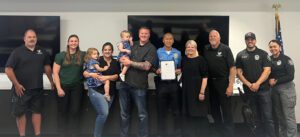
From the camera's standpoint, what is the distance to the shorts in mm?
3744

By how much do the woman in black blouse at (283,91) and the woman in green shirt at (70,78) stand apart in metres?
2.77

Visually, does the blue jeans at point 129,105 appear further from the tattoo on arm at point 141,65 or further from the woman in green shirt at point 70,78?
the woman in green shirt at point 70,78

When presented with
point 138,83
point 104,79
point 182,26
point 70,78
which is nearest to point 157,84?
point 138,83

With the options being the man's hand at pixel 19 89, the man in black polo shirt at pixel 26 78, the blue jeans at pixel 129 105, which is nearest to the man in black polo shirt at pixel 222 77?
the blue jeans at pixel 129 105

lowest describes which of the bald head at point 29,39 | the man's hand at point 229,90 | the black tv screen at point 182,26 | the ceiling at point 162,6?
the man's hand at point 229,90

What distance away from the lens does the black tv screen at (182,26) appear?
16.2 feet

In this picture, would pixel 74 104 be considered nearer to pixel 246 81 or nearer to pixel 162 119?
pixel 162 119

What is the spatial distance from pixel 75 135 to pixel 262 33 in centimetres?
370

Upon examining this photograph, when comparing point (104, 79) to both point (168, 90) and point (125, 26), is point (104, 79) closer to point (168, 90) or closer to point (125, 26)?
point (168, 90)

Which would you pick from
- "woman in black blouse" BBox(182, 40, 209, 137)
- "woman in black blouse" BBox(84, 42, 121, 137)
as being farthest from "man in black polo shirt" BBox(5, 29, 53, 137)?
"woman in black blouse" BBox(182, 40, 209, 137)

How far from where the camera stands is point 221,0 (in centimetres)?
503

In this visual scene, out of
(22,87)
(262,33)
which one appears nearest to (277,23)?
(262,33)

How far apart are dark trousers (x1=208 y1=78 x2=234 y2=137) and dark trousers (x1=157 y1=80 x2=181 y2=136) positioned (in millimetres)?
502

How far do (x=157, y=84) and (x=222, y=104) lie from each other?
954 millimetres
